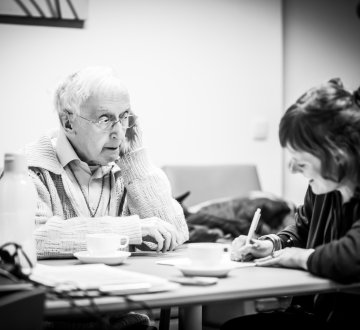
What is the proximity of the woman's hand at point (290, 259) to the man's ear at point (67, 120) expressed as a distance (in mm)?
844

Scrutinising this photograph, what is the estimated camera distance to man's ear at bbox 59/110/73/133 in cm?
194

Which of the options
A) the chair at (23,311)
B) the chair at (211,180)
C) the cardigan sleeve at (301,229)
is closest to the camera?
the chair at (23,311)

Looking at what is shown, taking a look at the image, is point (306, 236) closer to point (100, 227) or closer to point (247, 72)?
point (100, 227)

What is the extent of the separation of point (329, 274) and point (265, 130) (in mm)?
3009

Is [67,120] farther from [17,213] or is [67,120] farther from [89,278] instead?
[89,278]

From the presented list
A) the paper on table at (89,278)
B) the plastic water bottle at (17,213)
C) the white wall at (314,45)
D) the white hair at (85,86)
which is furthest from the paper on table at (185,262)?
the white wall at (314,45)

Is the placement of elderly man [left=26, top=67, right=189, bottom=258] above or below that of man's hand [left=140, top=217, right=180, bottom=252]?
above

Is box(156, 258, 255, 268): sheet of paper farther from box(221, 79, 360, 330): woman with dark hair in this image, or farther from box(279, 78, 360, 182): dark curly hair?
box(279, 78, 360, 182): dark curly hair

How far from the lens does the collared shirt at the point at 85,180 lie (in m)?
1.87

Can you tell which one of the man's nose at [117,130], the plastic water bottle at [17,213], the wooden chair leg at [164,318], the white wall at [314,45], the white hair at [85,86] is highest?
the white wall at [314,45]

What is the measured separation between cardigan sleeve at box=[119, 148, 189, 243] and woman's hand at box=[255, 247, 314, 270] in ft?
1.74

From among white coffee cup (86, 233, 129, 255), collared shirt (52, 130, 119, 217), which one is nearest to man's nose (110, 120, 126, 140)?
collared shirt (52, 130, 119, 217)

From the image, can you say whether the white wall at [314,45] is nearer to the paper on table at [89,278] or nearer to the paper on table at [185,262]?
the paper on table at [185,262]

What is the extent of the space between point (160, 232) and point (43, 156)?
443 mm
